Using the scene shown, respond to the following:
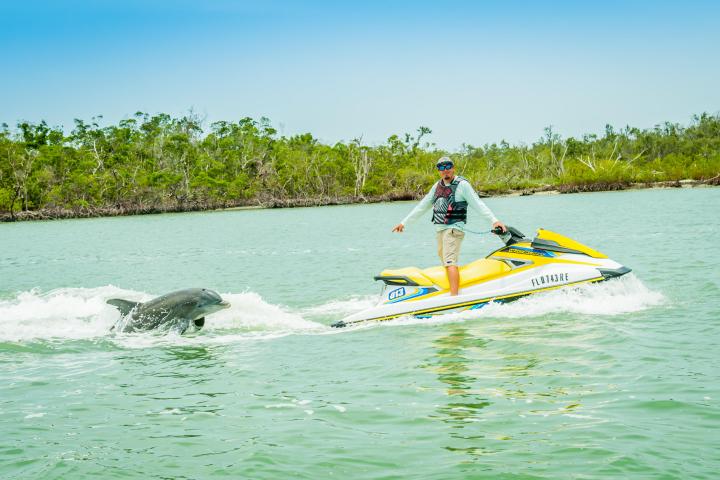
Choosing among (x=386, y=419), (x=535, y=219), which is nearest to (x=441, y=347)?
(x=386, y=419)

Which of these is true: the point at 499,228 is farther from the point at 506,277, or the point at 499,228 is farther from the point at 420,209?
the point at 420,209

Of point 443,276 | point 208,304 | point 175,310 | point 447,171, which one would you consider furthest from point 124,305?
point 447,171

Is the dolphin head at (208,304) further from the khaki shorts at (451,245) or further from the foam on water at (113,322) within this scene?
the khaki shorts at (451,245)

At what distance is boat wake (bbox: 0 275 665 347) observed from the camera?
9562mm

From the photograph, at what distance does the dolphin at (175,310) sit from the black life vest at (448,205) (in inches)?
121

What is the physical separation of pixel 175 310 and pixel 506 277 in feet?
14.4

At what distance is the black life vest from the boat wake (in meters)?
1.24

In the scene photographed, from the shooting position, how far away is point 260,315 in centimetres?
1077

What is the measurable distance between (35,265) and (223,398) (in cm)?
2057

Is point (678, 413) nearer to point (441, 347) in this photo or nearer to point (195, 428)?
point (441, 347)

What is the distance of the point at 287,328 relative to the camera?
10.3 metres

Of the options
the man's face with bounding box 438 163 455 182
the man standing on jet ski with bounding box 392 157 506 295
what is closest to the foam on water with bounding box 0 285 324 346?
the man standing on jet ski with bounding box 392 157 506 295

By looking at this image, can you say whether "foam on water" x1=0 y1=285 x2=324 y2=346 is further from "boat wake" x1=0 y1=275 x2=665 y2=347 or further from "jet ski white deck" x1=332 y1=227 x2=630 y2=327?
"jet ski white deck" x1=332 y1=227 x2=630 y2=327

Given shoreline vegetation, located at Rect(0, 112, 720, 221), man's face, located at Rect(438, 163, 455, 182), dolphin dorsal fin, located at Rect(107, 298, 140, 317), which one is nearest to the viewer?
man's face, located at Rect(438, 163, 455, 182)
